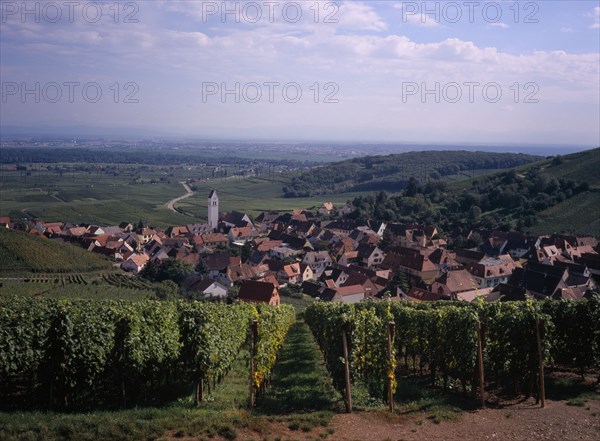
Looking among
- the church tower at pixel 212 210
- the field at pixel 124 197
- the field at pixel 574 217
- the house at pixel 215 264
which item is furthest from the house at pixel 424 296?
the field at pixel 124 197

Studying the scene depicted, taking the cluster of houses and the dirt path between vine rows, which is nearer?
the dirt path between vine rows

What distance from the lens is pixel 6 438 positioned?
805 cm

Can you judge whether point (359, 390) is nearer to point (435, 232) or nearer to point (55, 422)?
point (55, 422)

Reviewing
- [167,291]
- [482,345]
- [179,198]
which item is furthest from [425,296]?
[179,198]

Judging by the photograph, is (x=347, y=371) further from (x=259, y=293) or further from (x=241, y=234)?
(x=241, y=234)

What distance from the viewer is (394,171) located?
173375mm

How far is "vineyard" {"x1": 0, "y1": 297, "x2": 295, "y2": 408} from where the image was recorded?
11.0m

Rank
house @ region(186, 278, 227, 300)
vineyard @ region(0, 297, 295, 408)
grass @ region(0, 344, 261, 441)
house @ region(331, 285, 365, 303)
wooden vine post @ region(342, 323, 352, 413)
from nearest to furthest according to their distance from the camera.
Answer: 1. grass @ region(0, 344, 261, 441)
2. wooden vine post @ region(342, 323, 352, 413)
3. vineyard @ region(0, 297, 295, 408)
4. house @ region(186, 278, 227, 300)
5. house @ region(331, 285, 365, 303)

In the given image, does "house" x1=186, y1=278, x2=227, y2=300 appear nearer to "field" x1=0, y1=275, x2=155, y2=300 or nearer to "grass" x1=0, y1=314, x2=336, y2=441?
"field" x1=0, y1=275, x2=155, y2=300

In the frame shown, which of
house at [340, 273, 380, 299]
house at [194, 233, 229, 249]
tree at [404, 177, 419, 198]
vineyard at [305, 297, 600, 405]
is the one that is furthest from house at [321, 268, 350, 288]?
tree at [404, 177, 419, 198]

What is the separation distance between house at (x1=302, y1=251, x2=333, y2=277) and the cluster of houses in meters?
0.15

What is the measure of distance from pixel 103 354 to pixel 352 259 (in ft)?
193

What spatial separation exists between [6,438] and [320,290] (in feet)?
147

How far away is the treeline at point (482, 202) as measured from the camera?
277ft
